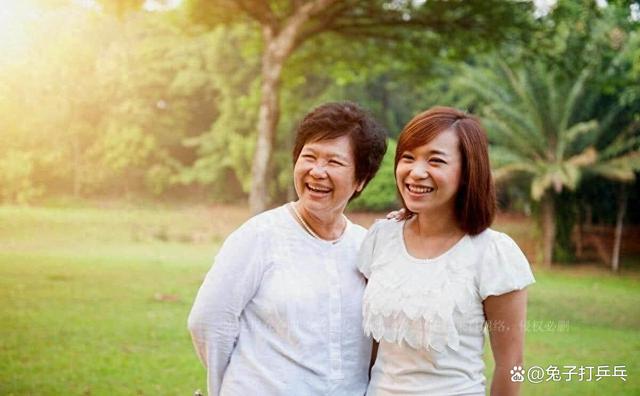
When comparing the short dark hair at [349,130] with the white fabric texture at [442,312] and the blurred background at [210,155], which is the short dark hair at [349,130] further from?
the blurred background at [210,155]

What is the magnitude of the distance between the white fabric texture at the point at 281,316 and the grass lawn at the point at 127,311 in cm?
287

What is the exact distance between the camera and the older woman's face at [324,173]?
198cm

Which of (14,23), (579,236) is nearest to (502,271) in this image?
(14,23)

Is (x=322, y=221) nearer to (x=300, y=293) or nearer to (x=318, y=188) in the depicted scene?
(x=318, y=188)

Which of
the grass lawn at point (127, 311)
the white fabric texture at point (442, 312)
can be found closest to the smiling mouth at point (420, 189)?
the white fabric texture at point (442, 312)

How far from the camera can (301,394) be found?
6.36 feet

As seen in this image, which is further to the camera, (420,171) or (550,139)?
(550,139)

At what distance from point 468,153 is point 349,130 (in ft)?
1.26

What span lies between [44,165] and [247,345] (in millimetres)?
9841

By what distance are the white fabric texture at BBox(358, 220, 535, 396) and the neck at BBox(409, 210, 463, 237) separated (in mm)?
60

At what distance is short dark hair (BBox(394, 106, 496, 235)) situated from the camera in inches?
69.4

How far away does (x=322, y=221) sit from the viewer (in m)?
2.07

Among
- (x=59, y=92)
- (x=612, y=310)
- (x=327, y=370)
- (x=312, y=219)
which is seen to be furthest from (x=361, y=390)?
(x=59, y=92)

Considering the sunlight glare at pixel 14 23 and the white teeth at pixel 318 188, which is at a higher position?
the sunlight glare at pixel 14 23
